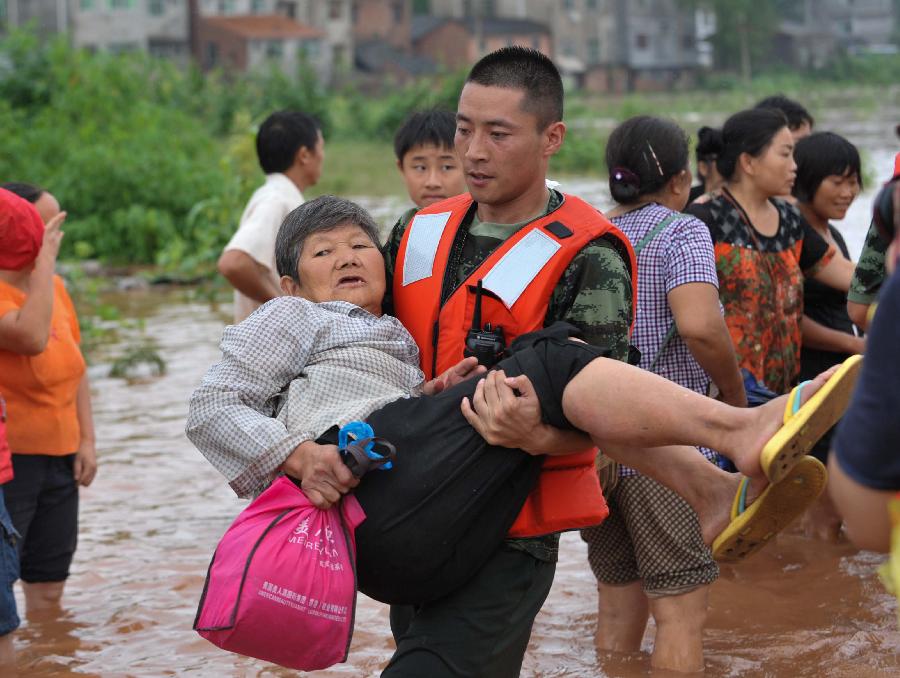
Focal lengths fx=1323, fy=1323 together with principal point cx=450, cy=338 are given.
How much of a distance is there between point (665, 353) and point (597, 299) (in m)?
1.64

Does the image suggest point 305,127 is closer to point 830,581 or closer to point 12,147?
point 830,581

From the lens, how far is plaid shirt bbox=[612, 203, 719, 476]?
4.88 m

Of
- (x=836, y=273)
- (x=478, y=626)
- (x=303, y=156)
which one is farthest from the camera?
(x=303, y=156)

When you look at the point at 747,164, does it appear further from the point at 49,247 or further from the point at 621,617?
the point at 49,247

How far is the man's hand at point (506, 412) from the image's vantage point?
318cm

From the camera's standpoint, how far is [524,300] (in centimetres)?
349

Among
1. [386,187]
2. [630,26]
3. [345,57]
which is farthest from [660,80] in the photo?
[386,187]

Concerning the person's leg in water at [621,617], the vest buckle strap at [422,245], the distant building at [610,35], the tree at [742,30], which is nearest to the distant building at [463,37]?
the distant building at [610,35]

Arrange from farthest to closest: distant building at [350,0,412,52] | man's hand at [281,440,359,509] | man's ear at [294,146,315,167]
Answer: distant building at [350,0,412,52], man's ear at [294,146,315,167], man's hand at [281,440,359,509]

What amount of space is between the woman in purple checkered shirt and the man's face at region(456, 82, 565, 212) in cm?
133

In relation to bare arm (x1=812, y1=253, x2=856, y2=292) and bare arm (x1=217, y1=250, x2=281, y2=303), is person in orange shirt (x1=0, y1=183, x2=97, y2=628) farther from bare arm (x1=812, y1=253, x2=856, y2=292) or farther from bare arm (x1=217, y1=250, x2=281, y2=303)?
bare arm (x1=812, y1=253, x2=856, y2=292)

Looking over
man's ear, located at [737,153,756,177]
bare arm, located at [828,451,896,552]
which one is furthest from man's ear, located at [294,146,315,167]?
bare arm, located at [828,451,896,552]

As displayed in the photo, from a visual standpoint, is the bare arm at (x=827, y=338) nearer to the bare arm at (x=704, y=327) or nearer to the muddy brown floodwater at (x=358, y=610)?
the muddy brown floodwater at (x=358, y=610)

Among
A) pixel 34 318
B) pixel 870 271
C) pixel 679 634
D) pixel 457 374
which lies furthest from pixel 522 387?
pixel 34 318
